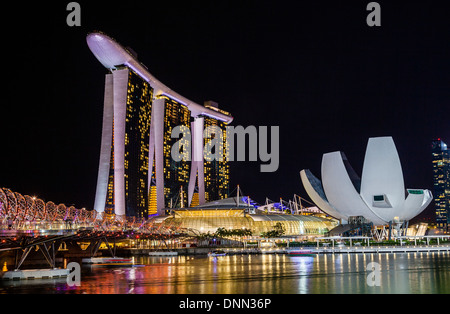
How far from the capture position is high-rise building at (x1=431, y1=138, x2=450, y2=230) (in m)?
171

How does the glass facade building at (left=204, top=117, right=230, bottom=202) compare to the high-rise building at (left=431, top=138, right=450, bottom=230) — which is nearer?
the glass facade building at (left=204, top=117, right=230, bottom=202)

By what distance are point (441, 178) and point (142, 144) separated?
120 meters

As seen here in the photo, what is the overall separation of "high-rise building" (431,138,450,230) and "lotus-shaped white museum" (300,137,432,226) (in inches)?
4231

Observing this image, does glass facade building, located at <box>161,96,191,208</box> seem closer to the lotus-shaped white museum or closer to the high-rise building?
the lotus-shaped white museum

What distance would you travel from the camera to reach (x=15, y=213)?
2859 cm

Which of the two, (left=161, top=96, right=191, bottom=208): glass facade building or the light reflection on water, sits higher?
(left=161, top=96, right=191, bottom=208): glass facade building

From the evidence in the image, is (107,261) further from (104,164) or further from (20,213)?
(104,164)

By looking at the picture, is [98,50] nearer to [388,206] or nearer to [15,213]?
[388,206]

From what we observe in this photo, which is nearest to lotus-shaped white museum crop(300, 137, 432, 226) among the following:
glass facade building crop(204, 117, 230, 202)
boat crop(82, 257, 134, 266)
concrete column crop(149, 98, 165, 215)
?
Answer: boat crop(82, 257, 134, 266)

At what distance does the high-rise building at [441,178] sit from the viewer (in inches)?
6742

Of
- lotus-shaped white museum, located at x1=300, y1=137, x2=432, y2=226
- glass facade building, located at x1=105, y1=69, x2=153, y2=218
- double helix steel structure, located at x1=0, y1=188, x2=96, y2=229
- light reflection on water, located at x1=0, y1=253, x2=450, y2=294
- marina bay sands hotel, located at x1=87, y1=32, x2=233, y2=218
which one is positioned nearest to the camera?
light reflection on water, located at x1=0, y1=253, x2=450, y2=294

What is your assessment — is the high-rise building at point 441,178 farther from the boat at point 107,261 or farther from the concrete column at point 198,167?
the boat at point 107,261

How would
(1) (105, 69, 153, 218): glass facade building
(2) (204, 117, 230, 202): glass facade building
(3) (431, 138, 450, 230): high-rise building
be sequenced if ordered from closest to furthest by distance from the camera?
(1) (105, 69, 153, 218): glass facade building, (2) (204, 117, 230, 202): glass facade building, (3) (431, 138, 450, 230): high-rise building
